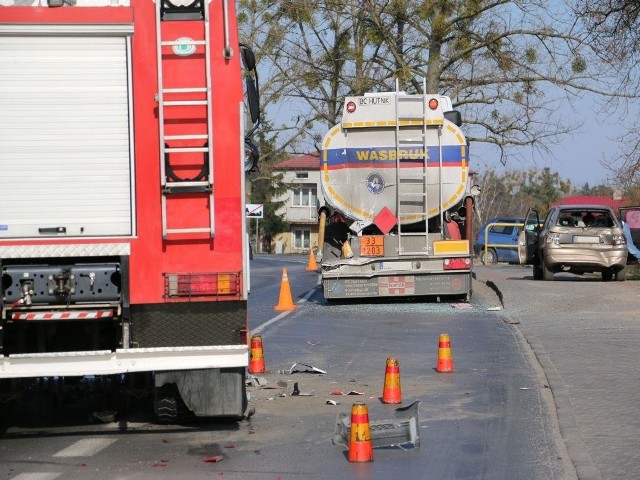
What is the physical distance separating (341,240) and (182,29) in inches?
591

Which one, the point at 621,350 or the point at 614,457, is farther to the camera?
the point at 621,350

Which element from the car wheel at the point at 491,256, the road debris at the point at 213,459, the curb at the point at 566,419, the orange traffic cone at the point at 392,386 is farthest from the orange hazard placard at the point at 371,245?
the car wheel at the point at 491,256

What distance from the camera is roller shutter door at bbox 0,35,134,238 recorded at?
8180 millimetres

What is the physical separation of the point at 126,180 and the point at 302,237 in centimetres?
9770

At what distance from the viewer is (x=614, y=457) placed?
819cm

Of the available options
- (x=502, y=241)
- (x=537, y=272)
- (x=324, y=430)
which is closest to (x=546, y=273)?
(x=537, y=272)

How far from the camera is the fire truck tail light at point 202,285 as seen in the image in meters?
8.27

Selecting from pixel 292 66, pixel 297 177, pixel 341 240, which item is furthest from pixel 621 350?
pixel 297 177

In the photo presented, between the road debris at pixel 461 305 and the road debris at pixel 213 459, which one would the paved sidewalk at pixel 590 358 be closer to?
the road debris at pixel 461 305

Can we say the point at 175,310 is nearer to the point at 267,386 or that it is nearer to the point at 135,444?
the point at 135,444

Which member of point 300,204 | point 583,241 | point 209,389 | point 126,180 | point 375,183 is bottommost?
point 209,389

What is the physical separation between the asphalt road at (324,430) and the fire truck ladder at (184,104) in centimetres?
161

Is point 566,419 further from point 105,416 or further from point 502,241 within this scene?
point 502,241

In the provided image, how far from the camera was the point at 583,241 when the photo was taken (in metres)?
26.8
